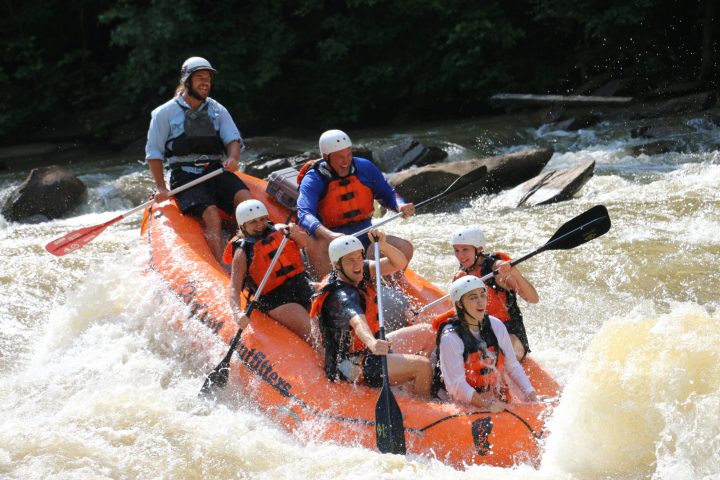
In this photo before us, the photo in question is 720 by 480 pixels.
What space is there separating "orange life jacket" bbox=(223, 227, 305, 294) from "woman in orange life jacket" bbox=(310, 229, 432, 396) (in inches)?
23.7

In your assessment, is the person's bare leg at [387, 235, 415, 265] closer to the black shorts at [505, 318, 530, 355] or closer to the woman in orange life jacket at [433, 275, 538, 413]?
the black shorts at [505, 318, 530, 355]

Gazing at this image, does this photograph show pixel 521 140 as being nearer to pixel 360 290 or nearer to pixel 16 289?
pixel 16 289

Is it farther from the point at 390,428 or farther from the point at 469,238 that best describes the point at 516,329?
the point at 390,428

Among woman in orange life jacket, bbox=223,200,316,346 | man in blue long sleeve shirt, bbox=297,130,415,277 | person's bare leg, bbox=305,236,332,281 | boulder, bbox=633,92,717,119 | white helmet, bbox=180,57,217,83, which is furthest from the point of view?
boulder, bbox=633,92,717,119

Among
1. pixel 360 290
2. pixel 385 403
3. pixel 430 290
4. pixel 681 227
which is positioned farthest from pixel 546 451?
pixel 681 227

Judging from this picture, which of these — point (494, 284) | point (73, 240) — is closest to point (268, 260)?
point (494, 284)

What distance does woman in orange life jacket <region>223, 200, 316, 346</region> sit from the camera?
5.01 metres

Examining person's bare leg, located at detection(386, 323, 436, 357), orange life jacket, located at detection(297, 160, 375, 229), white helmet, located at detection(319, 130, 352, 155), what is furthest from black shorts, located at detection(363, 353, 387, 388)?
white helmet, located at detection(319, 130, 352, 155)

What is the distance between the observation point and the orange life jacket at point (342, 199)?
5.57 m

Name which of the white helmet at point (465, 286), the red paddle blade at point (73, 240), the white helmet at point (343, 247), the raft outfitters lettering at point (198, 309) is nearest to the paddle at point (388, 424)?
Result: the white helmet at point (465, 286)

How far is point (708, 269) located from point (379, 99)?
926cm

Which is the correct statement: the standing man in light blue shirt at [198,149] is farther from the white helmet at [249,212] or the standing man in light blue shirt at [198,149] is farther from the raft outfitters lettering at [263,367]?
the raft outfitters lettering at [263,367]

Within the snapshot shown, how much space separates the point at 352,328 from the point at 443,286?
247 centimetres

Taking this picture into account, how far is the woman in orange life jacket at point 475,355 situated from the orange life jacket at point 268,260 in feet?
3.71
